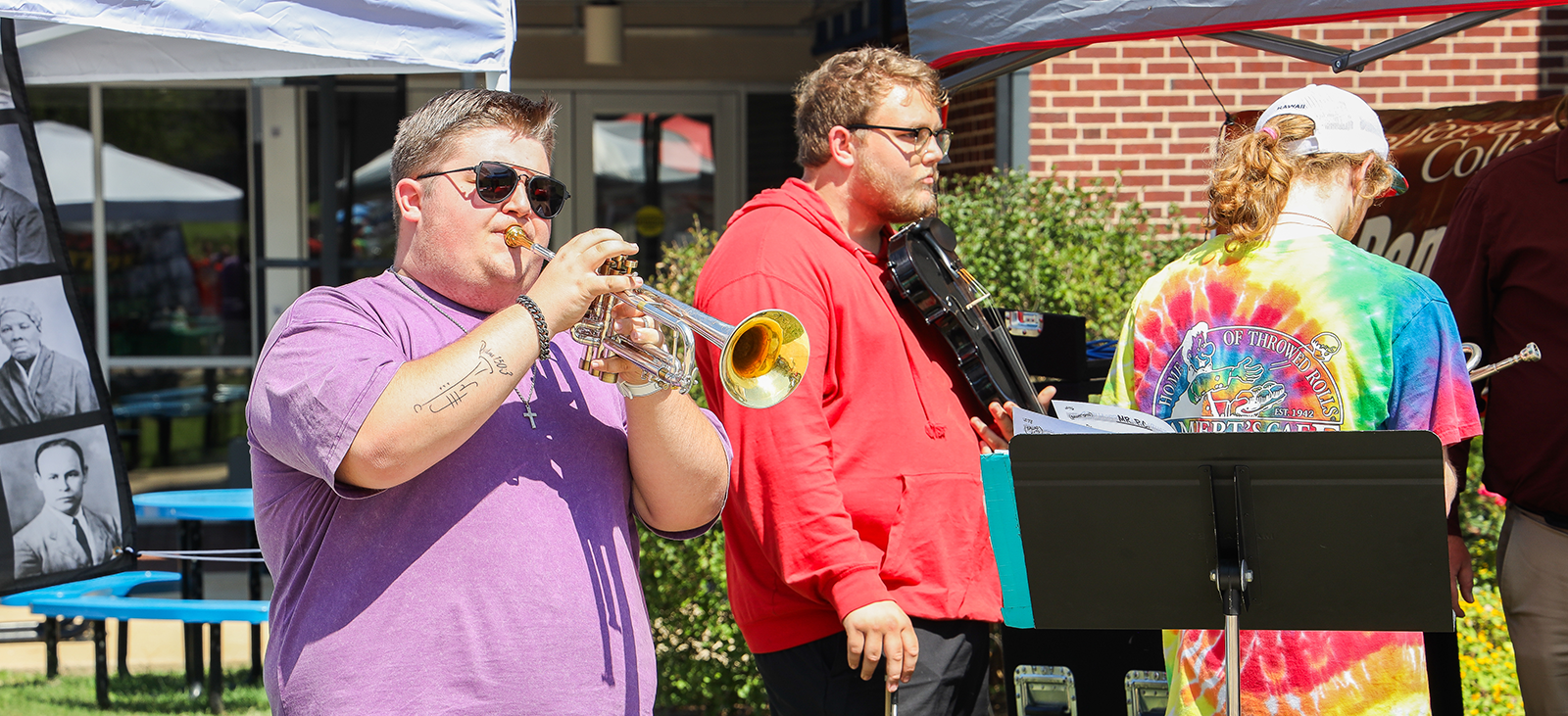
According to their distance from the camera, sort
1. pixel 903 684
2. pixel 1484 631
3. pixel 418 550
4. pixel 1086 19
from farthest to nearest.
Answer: pixel 1484 631 < pixel 1086 19 < pixel 903 684 < pixel 418 550

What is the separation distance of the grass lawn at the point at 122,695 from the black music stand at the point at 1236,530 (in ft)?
14.1

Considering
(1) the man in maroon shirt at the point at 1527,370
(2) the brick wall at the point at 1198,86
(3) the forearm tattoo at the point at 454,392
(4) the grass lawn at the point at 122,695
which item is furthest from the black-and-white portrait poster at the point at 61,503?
(2) the brick wall at the point at 1198,86

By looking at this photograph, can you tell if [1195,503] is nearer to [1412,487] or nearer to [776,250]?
[1412,487]

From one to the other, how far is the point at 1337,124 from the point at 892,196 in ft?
3.28

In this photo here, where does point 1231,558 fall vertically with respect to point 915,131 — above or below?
below

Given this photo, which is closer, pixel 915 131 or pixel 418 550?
pixel 418 550

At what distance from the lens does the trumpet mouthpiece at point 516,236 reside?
2139mm

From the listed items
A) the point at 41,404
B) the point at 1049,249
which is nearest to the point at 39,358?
the point at 41,404

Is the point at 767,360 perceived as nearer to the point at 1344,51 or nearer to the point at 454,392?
the point at 454,392

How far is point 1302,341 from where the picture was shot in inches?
95.7

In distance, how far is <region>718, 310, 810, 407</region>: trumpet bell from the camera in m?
2.22

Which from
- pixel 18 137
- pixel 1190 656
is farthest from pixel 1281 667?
pixel 18 137

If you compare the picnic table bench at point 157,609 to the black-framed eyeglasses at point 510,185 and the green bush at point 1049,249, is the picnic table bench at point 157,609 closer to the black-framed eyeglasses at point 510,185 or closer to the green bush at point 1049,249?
the green bush at point 1049,249

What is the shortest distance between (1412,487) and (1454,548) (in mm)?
1102
